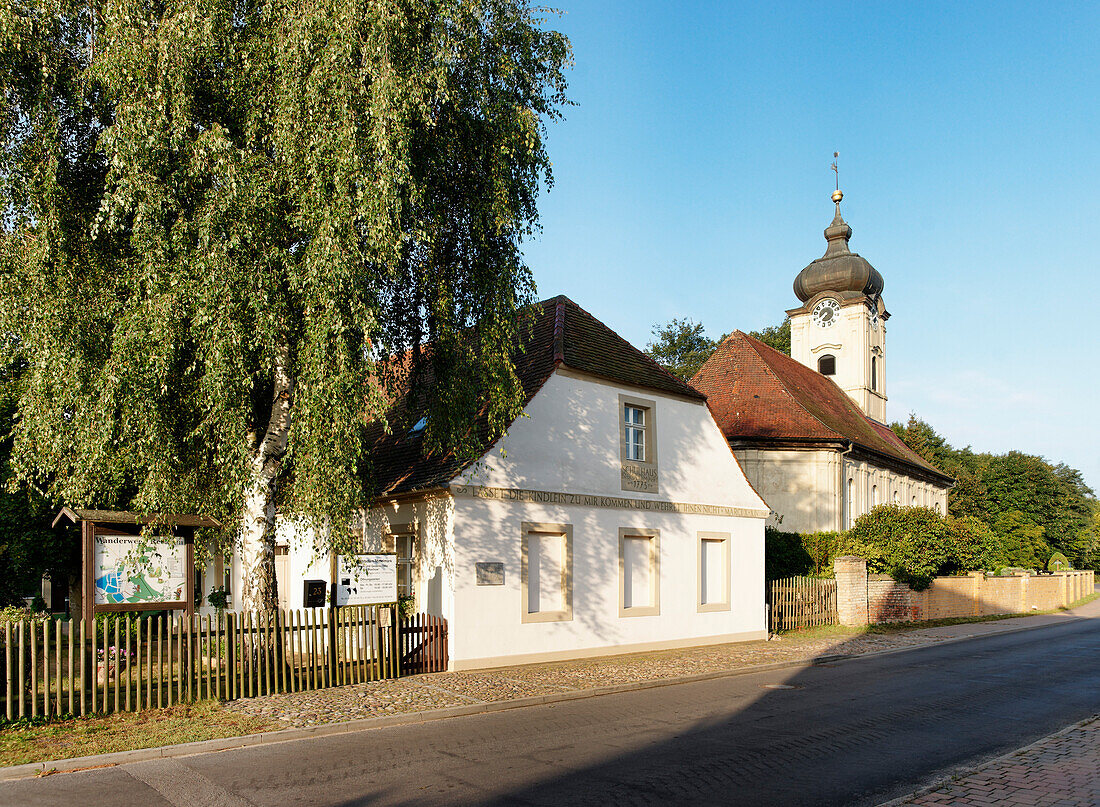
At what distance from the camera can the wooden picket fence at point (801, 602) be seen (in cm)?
2322

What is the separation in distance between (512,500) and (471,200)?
19.4 feet

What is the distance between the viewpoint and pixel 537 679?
1466 cm

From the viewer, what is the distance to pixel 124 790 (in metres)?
7.72

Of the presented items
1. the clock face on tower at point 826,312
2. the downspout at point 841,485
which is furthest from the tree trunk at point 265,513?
the clock face on tower at point 826,312

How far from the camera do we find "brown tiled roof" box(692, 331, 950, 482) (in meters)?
34.6

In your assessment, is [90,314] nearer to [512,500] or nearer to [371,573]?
[371,573]

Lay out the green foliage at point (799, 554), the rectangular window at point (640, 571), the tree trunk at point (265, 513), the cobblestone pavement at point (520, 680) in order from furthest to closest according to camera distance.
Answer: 1. the green foliage at point (799, 554)
2. the rectangular window at point (640, 571)
3. the tree trunk at point (265, 513)
4. the cobblestone pavement at point (520, 680)

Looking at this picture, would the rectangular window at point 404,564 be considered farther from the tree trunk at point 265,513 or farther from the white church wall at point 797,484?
the white church wall at point 797,484

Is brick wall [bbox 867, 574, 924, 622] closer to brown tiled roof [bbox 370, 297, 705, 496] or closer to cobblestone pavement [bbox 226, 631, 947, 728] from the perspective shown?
cobblestone pavement [bbox 226, 631, 947, 728]

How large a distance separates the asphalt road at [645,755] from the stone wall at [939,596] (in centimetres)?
1131

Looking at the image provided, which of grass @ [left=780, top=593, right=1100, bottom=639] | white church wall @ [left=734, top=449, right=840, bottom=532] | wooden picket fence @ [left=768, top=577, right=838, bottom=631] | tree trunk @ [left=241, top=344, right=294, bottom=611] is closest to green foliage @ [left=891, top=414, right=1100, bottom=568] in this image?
white church wall @ [left=734, top=449, right=840, bottom=532]

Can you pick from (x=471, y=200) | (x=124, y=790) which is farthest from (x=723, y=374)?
(x=124, y=790)

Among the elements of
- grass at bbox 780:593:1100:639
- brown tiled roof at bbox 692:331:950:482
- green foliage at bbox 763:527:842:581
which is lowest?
grass at bbox 780:593:1100:639

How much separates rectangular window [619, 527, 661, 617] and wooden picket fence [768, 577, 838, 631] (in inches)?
203
